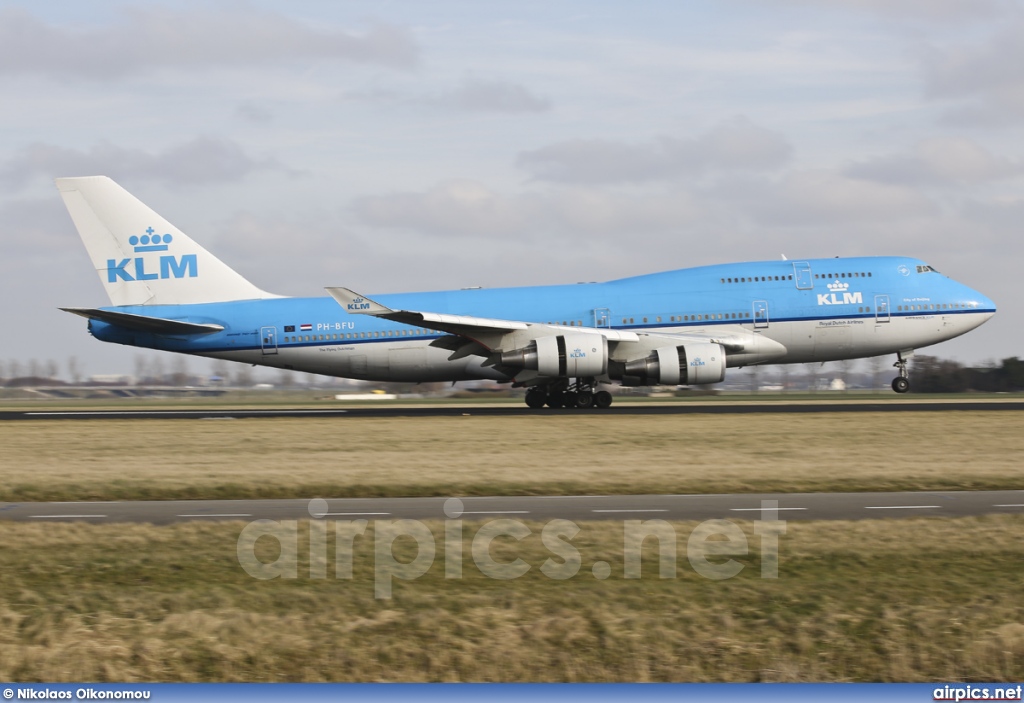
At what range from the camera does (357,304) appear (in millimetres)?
33656

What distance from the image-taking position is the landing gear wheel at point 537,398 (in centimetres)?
3800

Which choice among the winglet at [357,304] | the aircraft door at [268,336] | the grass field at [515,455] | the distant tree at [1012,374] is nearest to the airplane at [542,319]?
the aircraft door at [268,336]

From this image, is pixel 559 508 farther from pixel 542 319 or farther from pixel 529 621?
pixel 542 319

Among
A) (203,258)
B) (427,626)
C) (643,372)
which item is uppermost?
(203,258)

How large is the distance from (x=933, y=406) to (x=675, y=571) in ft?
99.4

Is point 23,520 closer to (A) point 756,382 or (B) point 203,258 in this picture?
(B) point 203,258

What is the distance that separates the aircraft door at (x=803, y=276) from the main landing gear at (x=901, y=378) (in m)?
4.38

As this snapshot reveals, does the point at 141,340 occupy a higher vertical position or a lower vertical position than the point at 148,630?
higher

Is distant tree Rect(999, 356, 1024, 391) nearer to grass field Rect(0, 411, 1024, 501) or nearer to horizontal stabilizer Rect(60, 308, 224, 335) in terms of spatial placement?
grass field Rect(0, 411, 1024, 501)

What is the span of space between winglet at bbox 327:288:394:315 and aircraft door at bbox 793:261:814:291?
1396 cm

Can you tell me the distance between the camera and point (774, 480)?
17391mm

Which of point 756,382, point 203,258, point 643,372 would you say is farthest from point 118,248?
point 756,382

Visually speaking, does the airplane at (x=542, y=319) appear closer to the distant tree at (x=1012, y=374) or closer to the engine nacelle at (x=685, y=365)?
the engine nacelle at (x=685, y=365)

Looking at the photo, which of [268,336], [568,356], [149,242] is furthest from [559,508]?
[149,242]
